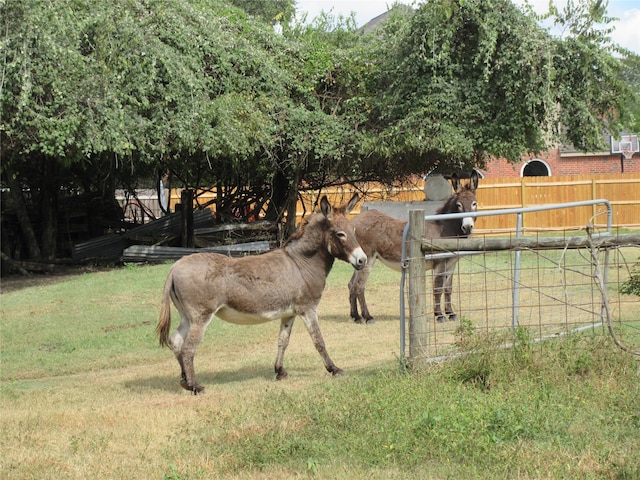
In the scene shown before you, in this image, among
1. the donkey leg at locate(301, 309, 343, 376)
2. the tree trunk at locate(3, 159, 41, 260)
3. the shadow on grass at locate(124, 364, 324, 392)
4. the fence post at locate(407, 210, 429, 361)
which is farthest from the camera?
the tree trunk at locate(3, 159, 41, 260)

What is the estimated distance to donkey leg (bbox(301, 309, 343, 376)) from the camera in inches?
345

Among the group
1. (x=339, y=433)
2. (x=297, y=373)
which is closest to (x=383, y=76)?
(x=297, y=373)

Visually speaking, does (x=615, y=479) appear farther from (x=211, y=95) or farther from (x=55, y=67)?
(x=211, y=95)

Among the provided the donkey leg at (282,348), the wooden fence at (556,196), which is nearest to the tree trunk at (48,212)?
the wooden fence at (556,196)

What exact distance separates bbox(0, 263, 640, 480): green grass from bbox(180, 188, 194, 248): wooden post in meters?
10.7

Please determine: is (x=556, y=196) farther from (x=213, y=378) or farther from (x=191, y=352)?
(x=191, y=352)

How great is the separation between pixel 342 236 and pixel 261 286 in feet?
3.66

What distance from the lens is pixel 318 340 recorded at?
885 centimetres

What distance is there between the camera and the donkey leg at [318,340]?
8758mm

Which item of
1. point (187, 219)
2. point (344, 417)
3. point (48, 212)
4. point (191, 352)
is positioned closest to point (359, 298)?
point (191, 352)

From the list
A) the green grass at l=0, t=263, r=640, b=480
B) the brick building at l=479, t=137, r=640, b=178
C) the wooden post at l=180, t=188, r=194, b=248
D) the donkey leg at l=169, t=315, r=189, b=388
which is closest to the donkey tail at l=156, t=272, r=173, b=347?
the donkey leg at l=169, t=315, r=189, b=388

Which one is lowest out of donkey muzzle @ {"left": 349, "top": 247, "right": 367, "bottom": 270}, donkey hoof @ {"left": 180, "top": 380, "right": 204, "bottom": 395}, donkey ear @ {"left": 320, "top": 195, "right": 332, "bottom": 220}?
donkey hoof @ {"left": 180, "top": 380, "right": 204, "bottom": 395}

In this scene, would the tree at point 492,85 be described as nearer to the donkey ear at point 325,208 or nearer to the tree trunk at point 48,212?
the tree trunk at point 48,212

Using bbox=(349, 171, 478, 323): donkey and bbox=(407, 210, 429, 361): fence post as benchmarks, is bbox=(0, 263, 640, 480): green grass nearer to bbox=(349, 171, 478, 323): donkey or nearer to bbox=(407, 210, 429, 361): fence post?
bbox=(407, 210, 429, 361): fence post
